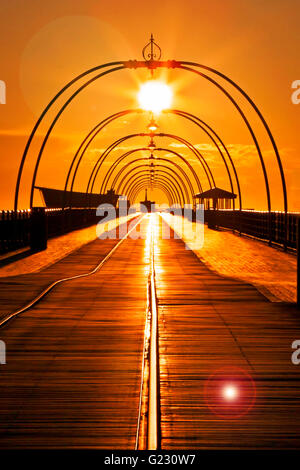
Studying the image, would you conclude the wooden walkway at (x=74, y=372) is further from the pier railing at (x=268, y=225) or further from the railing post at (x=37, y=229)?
the railing post at (x=37, y=229)

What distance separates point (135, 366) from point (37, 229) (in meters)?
20.1

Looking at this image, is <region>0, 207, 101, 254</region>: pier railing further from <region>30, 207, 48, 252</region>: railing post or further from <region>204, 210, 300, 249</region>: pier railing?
<region>204, 210, 300, 249</region>: pier railing

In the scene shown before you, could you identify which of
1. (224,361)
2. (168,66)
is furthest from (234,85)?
(224,361)

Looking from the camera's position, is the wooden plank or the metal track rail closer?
the metal track rail

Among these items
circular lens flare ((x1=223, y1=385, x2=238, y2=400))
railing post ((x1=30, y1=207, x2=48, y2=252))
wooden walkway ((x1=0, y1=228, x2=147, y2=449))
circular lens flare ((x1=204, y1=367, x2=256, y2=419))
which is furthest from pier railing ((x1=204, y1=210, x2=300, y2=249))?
circular lens flare ((x1=223, y1=385, x2=238, y2=400))

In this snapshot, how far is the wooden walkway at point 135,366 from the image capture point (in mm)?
5645

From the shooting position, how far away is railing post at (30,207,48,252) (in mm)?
27359

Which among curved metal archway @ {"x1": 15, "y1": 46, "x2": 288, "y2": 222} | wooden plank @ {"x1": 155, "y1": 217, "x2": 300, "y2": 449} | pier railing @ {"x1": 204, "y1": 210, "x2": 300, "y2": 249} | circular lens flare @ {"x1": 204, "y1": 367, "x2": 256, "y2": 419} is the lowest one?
wooden plank @ {"x1": 155, "y1": 217, "x2": 300, "y2": 449}

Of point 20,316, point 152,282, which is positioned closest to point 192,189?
point 152,282

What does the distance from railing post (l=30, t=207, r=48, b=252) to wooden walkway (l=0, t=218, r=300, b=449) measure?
1236cm

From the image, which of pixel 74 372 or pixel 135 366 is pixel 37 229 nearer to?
pixel 135 366

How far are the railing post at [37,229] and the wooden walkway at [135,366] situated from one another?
40.6ft

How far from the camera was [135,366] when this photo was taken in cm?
791

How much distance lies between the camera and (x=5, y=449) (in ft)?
17.2
